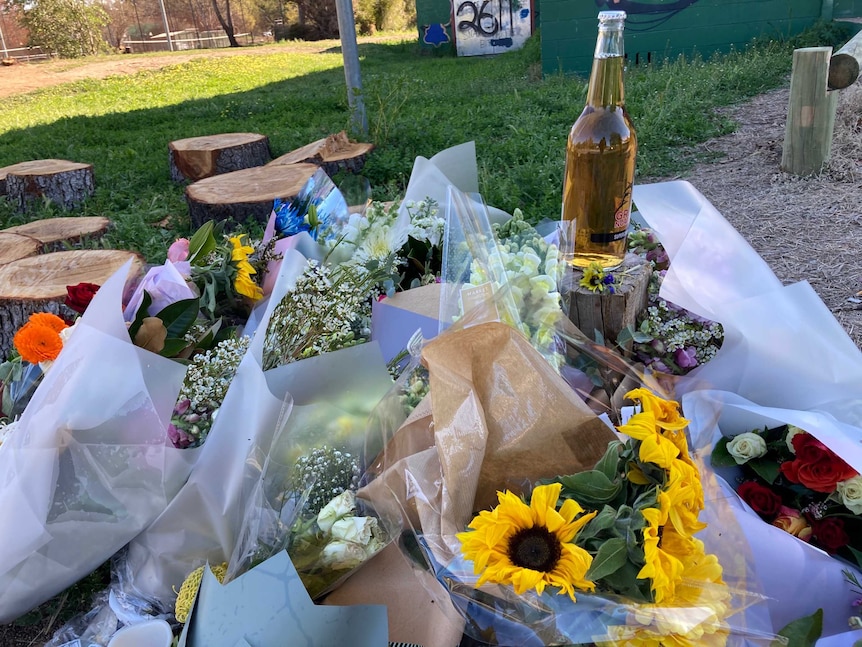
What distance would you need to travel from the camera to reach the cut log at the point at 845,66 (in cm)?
410

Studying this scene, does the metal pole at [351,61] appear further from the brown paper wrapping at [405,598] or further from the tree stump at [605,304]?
the brown paper wrapping at [405,598]

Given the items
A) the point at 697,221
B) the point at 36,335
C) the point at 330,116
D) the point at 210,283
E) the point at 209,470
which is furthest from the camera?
the point at 330,116

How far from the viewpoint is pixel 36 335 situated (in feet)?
4.99

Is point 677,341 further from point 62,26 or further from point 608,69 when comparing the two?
point 62,26

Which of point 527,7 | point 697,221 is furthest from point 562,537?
point 527,7

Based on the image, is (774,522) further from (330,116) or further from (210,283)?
(330,116)

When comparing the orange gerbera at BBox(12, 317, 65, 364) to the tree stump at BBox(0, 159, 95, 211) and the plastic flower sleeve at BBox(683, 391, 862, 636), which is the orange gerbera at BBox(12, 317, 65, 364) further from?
the tree stump at BBox(0, 159, 95, 211)

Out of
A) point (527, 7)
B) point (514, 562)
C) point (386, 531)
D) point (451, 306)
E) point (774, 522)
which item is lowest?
point (774, 522)

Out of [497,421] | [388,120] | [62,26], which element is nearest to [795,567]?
[497,421]

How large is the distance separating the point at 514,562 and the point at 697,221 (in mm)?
885

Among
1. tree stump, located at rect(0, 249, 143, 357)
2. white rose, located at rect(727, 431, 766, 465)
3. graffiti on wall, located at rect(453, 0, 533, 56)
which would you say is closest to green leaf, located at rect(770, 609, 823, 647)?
white rose, located at rect(727, 431, 766, 465)

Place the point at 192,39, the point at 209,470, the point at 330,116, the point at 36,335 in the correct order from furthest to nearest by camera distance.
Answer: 1. the point at 192,39
2. the point at 330,116
3. the point at 36,335
4. the point at 209,470

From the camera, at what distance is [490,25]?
47.7 feet

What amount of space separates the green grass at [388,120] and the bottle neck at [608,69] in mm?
2032
